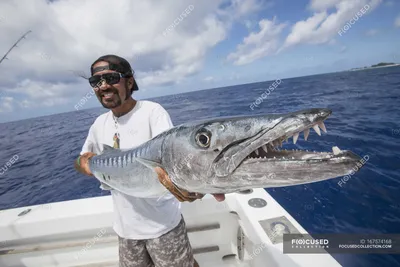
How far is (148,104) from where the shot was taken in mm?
2396

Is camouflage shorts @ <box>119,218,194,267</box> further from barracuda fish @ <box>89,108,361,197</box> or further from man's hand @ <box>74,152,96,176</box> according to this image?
barracuda fish @ <box>89,108,361,197</box>

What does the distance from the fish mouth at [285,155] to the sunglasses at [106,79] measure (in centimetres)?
176

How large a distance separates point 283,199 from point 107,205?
15.8 feet

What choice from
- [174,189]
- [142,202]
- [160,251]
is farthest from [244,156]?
[160,251]

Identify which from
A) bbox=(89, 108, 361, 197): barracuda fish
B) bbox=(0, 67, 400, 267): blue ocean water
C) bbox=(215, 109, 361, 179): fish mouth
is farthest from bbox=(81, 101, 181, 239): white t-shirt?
bbox=(0, 67, 400, 267): blue ocean water

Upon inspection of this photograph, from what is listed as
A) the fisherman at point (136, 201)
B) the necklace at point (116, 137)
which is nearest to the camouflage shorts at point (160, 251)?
the fisherman at point (136, 201)

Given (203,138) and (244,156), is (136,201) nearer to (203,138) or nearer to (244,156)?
(203,138)

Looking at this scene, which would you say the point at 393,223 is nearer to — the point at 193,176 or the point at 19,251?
the point at 193,176

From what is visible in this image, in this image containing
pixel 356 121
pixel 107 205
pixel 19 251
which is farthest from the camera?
pixel 356 121

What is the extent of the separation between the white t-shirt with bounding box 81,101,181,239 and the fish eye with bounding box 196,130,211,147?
81 centimetres

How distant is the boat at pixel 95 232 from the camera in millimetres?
3188

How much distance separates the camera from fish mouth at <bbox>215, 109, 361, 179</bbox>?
3.48 ft

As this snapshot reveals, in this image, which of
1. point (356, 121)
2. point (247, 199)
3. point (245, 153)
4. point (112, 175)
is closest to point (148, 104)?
point (112, 175)

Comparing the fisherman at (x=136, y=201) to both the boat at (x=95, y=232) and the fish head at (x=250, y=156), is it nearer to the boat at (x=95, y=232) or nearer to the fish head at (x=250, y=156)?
the fish head at (x=250, y=156)
